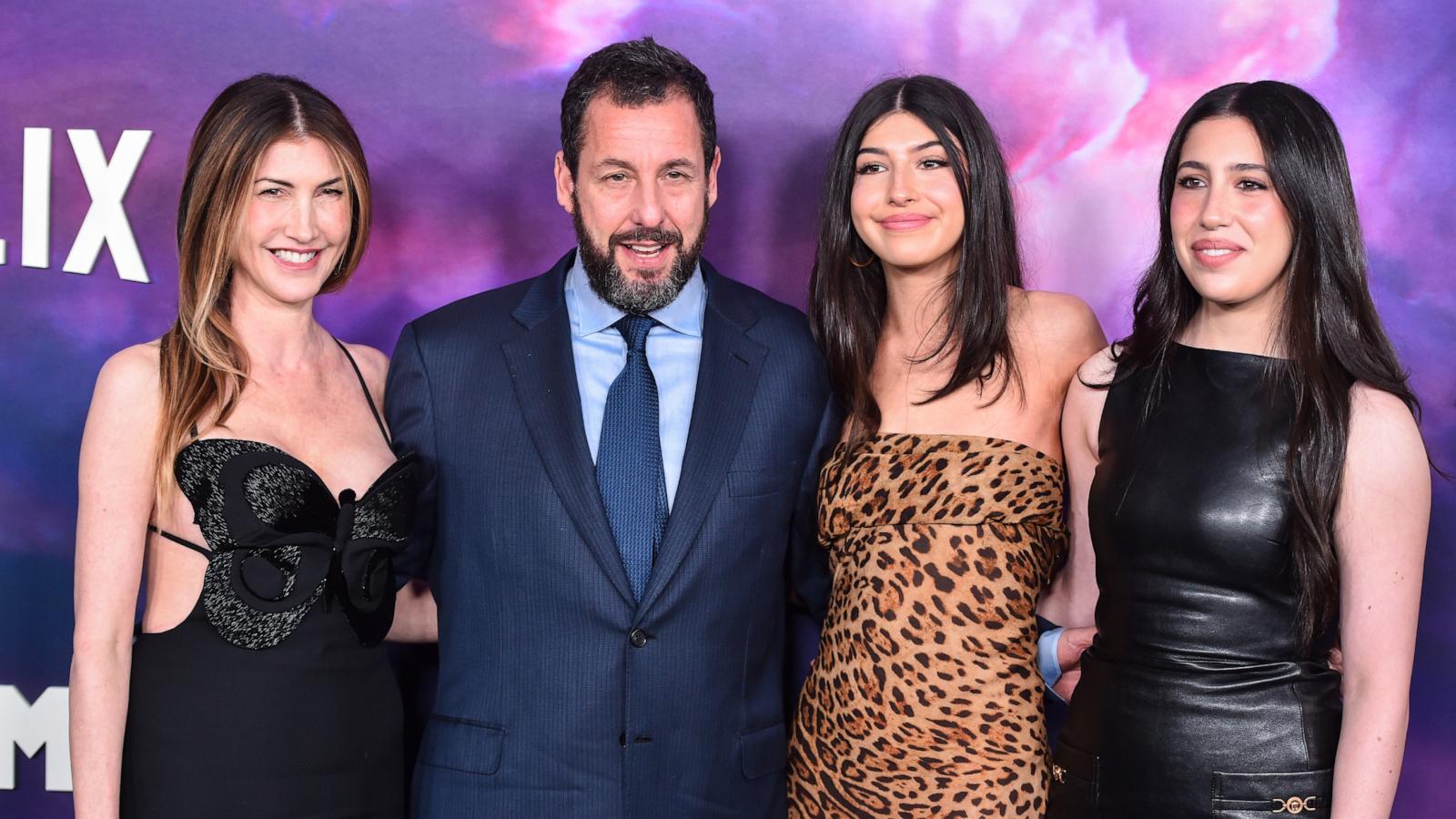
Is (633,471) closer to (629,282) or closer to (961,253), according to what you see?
(629,282)

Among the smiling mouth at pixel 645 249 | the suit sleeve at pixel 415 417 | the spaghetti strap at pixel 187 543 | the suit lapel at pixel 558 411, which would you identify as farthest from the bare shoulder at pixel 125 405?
the smiling mouth at pixel 645 249

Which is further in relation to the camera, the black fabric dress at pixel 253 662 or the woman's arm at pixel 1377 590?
the black fabric dress at pixel 253 662

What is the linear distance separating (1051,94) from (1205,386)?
4.21 ft

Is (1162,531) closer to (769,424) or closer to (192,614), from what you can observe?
(769,424)

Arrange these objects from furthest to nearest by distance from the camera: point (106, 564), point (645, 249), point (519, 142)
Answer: point (519, 142) → point (645, 249) → point (106, 564)

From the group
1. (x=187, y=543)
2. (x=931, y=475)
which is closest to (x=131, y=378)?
(x=187, y=543)

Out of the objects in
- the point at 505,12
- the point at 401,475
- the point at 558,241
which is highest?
the point at 505,12

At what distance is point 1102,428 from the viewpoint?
246 cm

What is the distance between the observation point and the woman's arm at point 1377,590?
2.13 m

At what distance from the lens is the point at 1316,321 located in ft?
7.32

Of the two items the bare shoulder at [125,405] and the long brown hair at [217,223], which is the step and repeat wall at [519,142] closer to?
the long brown hair at [217,223]

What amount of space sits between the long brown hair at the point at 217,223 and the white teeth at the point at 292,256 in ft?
0.28

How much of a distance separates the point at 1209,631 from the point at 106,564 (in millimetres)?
1864

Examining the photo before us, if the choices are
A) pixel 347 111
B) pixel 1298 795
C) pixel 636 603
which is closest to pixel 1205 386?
pixel 1298 795
